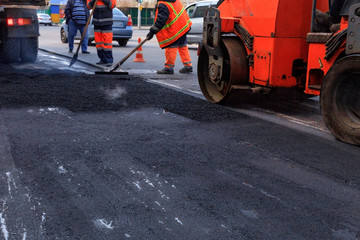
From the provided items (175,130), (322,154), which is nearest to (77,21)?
(175,130)

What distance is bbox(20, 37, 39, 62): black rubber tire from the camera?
35.9ft

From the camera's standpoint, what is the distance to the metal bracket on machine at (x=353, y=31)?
4.43 m

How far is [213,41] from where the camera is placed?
6.46 metres

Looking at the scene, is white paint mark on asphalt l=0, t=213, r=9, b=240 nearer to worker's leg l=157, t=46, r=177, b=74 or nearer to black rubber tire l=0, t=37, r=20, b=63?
worker's leg l=157, t=46, r=177, b=74

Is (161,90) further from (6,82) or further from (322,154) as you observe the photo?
(322,154)

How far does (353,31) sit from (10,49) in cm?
807

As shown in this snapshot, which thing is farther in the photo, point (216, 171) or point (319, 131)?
point (319, 131)

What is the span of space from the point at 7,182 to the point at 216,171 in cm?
149

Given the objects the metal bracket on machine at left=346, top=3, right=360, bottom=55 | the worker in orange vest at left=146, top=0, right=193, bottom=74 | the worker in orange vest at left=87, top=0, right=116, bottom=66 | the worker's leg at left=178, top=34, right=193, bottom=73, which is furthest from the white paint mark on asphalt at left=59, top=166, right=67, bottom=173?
the worker in orange vest at left=87, top=0, right=116, bottom=66

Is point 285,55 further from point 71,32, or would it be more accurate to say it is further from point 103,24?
point 71,32

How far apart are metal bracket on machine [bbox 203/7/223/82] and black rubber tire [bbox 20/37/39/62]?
558 cm

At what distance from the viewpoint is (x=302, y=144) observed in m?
4.66

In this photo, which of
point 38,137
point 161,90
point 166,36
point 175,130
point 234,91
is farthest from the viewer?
point 166,36

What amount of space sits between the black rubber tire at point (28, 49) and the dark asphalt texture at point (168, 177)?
5202 millimetres
